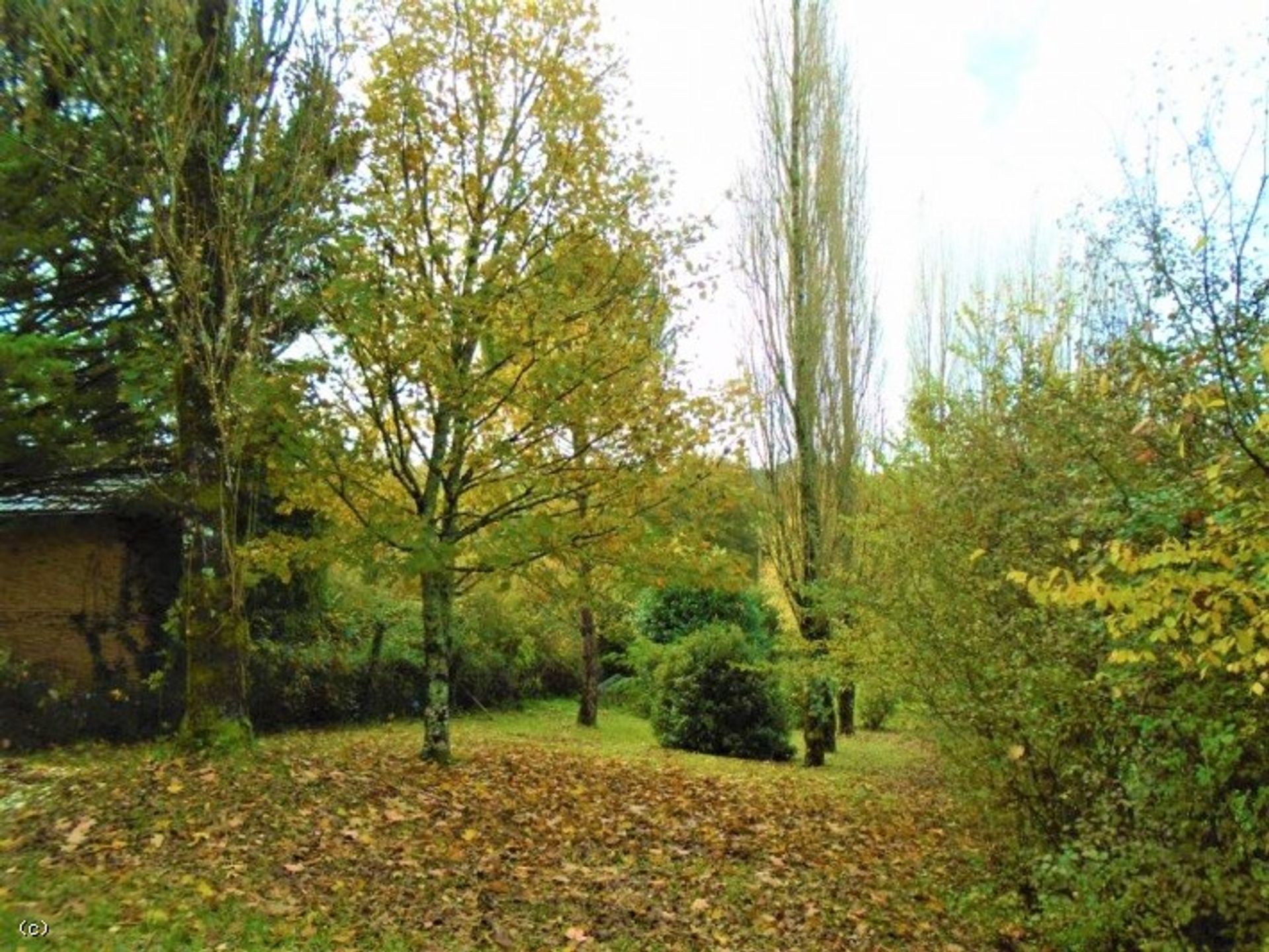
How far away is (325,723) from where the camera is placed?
14.8 metres

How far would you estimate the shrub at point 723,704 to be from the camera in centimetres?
1377

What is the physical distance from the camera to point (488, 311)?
24.6 feet

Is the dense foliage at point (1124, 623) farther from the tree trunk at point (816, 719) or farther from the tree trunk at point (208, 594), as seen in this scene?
the tree trunk at point (816, 719)

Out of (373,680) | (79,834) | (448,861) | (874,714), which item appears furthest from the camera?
(874,714)

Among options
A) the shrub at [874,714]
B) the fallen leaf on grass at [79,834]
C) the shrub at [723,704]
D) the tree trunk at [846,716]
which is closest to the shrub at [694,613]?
the tree trunk at [846,716]

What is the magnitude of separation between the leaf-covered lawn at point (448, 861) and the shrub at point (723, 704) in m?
4.60

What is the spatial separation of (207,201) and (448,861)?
5.73 m

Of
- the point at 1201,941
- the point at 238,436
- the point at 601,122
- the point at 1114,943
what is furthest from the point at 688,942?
the point at 601,122

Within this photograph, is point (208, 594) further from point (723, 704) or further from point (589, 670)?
point (589, 670)

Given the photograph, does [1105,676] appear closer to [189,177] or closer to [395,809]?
[395,809]

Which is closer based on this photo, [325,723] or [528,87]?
[528,87]

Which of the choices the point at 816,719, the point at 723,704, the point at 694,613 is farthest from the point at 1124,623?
the point at 694,613

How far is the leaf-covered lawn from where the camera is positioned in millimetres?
4562

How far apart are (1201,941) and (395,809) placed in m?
5.05
